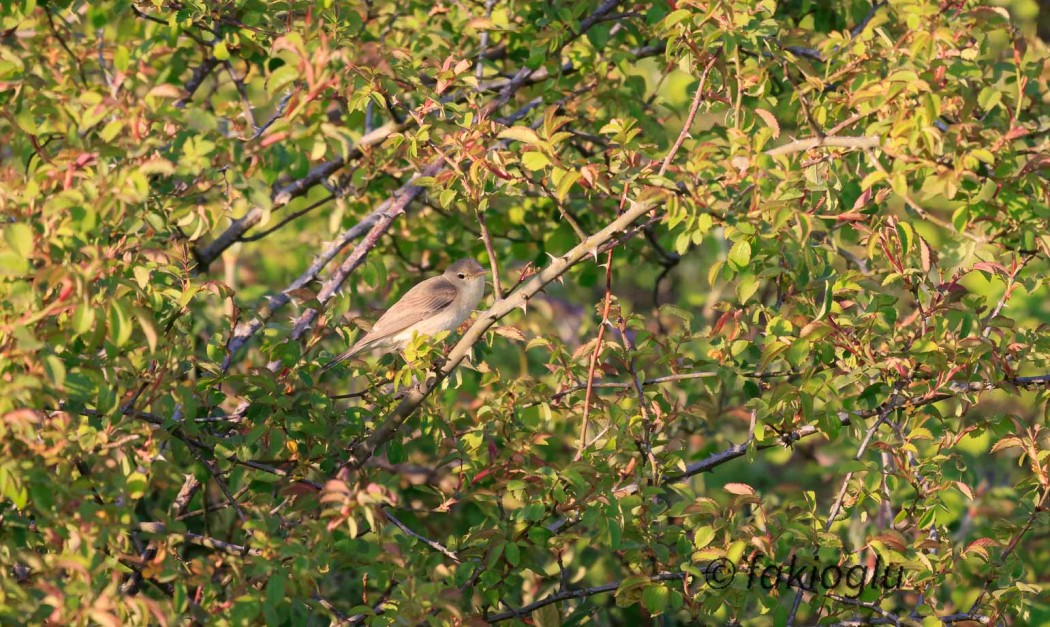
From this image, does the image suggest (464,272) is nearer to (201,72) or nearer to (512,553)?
(201,72)

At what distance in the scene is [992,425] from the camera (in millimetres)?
4918

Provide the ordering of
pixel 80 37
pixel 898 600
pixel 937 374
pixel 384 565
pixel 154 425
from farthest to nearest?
pixel 898 600
pixel 80 37
pixel 937 374
pixel 384 565
pixel 154 425

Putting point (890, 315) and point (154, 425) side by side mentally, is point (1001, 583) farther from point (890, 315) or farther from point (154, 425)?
point (154, 425)

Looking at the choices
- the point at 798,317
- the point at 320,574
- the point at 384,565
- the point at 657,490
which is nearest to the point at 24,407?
the point at 320,574

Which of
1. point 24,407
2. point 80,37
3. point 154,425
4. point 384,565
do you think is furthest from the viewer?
point 80,37

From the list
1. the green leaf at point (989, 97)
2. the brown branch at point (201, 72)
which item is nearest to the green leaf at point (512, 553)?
the green leaf at point (989, 97)

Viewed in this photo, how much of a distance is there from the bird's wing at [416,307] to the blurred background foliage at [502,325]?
3.18ft

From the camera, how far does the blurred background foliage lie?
12.0ft

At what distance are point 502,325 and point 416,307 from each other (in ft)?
8.19

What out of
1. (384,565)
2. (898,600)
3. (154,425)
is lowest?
(898,600)

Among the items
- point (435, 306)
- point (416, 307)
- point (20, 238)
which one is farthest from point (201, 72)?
point (20, 238)

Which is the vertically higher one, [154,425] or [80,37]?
[80,37]

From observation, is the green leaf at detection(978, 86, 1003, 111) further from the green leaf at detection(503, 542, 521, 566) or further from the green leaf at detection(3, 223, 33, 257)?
the green leaf at detection(3, 223, 33, 257)

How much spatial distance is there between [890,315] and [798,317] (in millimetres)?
493
